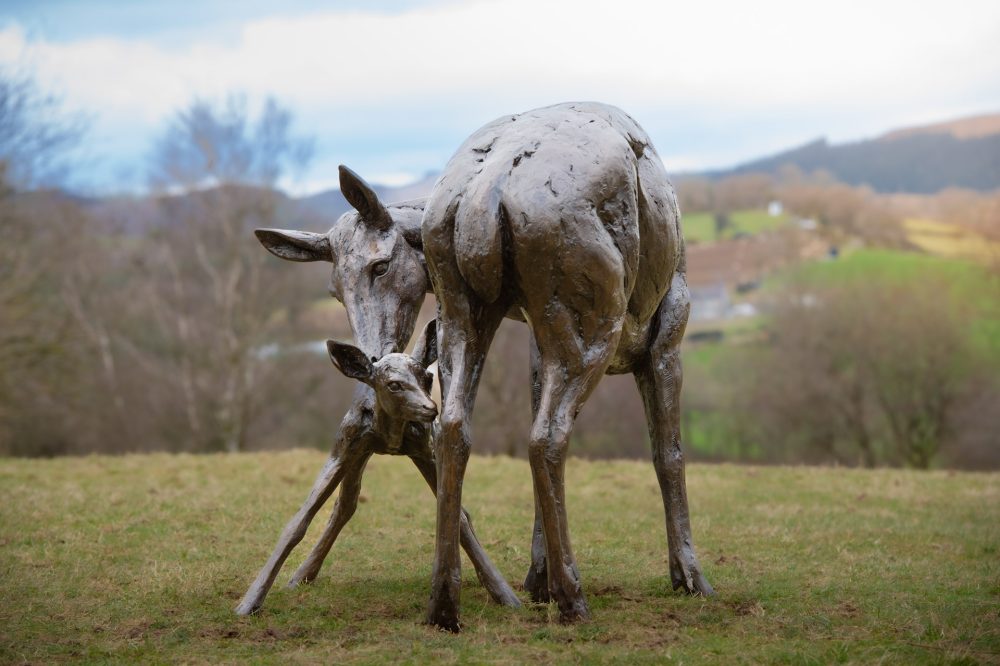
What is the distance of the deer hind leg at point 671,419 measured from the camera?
676 cm

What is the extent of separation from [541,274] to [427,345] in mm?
1201

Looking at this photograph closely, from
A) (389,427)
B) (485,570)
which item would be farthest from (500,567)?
(389,427)

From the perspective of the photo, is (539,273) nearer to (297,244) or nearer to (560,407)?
(560,407)

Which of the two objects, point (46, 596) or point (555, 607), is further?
point (46, 596)

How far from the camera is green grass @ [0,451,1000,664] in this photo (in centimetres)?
542

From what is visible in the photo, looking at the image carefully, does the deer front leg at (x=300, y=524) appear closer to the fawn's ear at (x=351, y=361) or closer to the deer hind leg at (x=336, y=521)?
the deer hind leg at (x=336, y=521)

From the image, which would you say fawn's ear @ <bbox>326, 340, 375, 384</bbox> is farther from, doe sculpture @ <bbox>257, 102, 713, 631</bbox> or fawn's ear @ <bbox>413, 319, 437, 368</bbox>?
fawn's ear @ <bbox>413, 319, 437, 368</bbox>

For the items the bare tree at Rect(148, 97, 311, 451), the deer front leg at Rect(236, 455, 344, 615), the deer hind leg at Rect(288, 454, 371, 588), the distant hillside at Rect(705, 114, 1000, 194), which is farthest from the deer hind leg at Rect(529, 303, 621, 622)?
the distant hillside at Rect(705, 114, 1000, 194)

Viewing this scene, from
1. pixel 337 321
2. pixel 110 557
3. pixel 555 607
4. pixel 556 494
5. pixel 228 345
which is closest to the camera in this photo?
pixel 556 494

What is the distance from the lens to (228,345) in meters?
24.2

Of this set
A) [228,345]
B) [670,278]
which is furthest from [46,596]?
[228,345]

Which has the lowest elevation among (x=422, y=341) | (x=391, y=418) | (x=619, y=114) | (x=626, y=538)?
(x=626, y=538)

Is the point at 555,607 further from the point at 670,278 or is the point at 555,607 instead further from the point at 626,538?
the point at 626,538

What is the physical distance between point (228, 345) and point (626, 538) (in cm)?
1725
